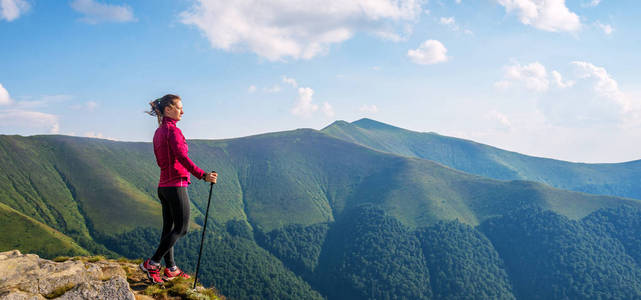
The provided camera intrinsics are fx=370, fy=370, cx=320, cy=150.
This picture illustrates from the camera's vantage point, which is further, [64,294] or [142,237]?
[142,237]

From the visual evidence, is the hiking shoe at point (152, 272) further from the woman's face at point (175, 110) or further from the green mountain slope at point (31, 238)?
the green mountain slope at point (31, 238)

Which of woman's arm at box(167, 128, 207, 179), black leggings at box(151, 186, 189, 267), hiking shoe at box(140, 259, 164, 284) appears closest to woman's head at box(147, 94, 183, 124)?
woman's arm at box(167, 128, 207, 179)

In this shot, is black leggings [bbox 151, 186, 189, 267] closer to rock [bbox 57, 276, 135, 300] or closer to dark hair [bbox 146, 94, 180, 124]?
rock [bbox 57, 276, 135, 300]

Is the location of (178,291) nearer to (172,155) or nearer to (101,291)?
(101,291)

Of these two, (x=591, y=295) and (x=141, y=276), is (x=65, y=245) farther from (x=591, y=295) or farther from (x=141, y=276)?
(x=591, y=295)

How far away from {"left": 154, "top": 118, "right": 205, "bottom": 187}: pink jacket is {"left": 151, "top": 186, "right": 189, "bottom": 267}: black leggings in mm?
267

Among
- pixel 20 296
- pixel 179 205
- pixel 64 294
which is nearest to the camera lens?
pixel 20 296

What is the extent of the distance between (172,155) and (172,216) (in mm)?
1916

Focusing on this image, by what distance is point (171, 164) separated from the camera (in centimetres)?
1085

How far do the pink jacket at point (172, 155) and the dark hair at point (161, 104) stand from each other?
1.33 ft

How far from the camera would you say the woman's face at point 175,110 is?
1110 centimetres

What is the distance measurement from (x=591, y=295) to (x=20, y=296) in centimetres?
25607

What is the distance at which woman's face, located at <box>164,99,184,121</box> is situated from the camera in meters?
11.1

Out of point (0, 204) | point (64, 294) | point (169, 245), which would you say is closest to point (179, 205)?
point (169, 245)
